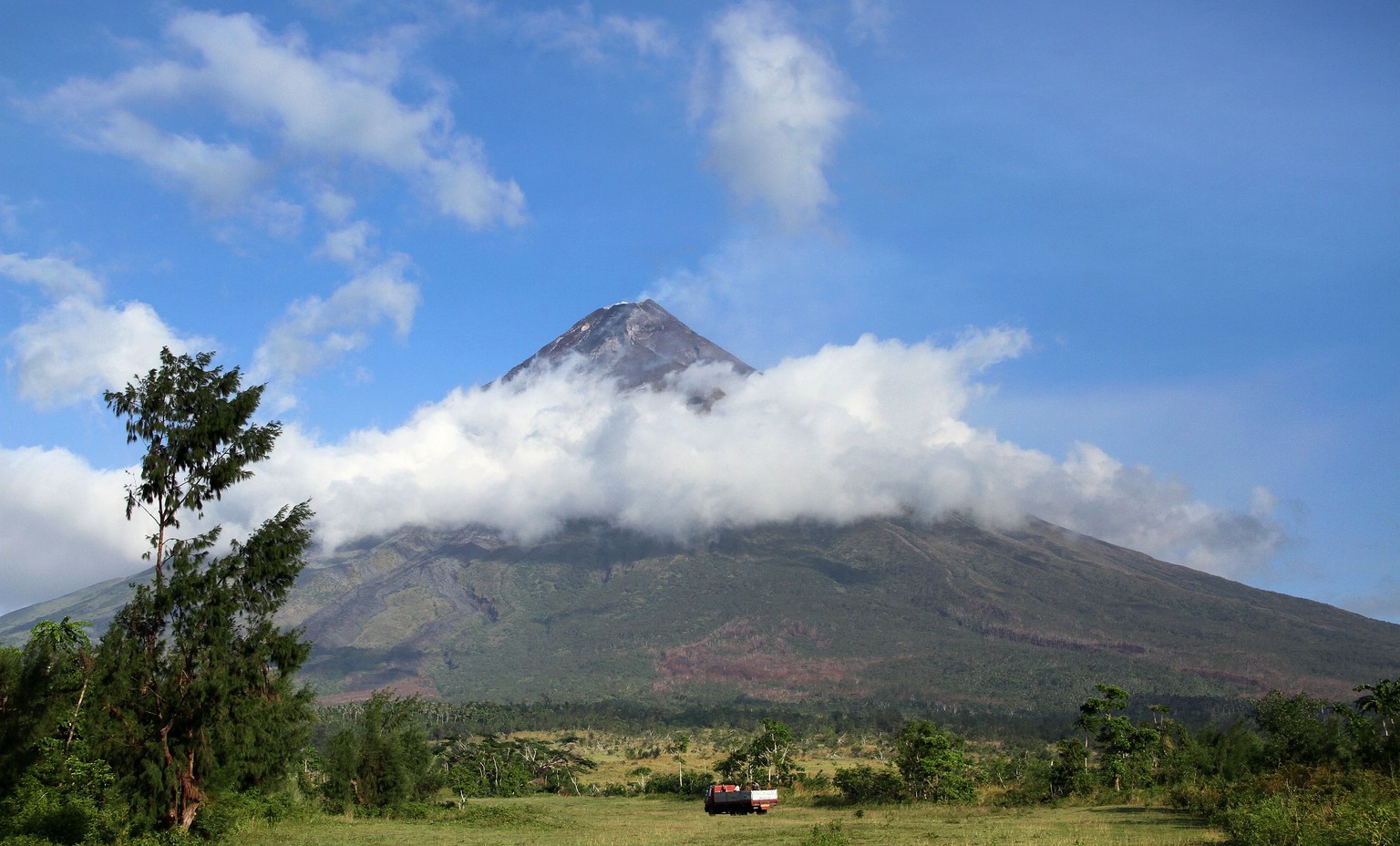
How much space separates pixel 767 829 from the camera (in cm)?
3459

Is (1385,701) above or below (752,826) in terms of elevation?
above

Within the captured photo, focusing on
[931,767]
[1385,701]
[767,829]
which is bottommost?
[767,829]

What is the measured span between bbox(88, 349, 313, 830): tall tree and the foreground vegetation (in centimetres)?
5

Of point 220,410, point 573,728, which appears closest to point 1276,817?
point 220,410

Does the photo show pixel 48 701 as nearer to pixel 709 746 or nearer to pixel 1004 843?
pixel 1004 843

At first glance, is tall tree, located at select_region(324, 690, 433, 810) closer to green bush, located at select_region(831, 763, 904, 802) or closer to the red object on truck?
the red object on truck

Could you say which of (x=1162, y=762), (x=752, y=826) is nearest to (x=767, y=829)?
(x=752, y=826)

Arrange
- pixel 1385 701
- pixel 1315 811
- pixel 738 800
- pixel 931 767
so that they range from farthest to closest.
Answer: pixel 931 767, pixel 738 800, pixel 1385 701, pixel 1315 811

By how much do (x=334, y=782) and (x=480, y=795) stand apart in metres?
17.3

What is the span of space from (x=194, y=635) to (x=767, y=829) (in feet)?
63.9

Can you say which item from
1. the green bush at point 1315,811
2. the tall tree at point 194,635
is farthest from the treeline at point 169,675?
the green bush at point 1315,811

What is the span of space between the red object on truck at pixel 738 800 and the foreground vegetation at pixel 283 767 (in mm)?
1626

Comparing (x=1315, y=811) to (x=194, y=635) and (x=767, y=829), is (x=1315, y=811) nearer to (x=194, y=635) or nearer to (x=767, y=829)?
(x=767, y=829)

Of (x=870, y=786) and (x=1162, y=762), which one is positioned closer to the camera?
(x=870, y=786)
